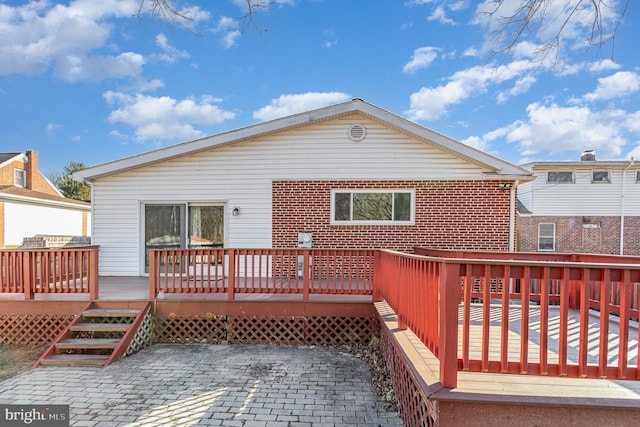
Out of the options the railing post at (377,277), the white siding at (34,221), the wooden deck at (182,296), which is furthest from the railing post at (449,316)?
the white siding at (34,221)

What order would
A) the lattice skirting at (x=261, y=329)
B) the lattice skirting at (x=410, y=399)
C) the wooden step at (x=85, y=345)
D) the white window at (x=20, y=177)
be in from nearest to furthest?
the lattice skirting at (x=410, y=399)
the wooden step at (x=85, y=345)
the lattice skirting at (x=261, y=329)
the white window at (x=20, y=177)

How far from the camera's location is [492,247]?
730 centimetres

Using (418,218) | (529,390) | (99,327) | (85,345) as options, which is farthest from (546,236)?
(85,345)

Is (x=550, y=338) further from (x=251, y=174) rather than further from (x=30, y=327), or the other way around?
(x=30, y=327)

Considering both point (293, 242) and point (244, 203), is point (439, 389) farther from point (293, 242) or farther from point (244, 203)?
point (244, 203)

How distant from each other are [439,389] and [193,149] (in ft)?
22.6

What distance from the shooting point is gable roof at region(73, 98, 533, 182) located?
7016mm

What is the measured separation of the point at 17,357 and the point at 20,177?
69.3ft

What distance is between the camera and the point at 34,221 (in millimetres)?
15797

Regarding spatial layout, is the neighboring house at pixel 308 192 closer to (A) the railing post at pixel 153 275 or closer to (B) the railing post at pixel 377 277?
(B) the railing post at pixel 377 277

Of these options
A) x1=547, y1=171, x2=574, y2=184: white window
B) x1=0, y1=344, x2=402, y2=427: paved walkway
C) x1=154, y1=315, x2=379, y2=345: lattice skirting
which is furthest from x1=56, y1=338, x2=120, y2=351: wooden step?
x1=547, y1=171, x2=574, y2=184: white window

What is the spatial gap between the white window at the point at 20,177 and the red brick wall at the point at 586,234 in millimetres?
28283

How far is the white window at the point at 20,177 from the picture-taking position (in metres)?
19.7

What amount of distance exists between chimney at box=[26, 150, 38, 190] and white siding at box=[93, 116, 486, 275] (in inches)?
715
